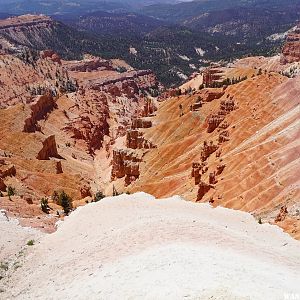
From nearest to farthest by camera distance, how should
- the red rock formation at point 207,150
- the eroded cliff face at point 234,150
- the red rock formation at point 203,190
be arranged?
the eroded cliff face at point 234,150 < the red rock formation at point 203,190 < the red rock formation at point 207,150

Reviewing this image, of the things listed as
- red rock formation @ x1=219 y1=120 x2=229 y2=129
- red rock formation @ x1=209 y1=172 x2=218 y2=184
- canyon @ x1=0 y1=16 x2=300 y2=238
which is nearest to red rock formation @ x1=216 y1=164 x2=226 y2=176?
canyon @ x1=0 y1=16 x2=300 y2=238

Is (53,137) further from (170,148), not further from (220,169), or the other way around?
(220,169)

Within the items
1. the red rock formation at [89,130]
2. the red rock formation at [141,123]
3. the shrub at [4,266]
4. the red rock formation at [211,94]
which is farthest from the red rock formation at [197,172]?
the red rock formation at [89,130]

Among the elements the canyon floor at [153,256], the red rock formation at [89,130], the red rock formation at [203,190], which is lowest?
the red rock formation at [89,130]

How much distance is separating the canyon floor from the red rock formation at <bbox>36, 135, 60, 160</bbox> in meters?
73.4

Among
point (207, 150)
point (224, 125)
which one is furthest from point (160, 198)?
point (224, 125)

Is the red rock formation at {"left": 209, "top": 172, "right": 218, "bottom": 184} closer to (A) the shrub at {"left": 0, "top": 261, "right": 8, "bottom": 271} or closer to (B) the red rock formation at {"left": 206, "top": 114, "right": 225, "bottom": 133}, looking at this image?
(B) the red rock formation at {"left": 206, "top": 114, "right": 225, "bottom": 133}

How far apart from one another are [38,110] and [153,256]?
119265 millimetres

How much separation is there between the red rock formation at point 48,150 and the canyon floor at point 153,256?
241ft

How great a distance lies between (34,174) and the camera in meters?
83.4

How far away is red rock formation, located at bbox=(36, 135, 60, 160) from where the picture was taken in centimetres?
10583

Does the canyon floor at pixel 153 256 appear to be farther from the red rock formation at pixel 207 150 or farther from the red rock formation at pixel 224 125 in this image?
the red rock formation at pixel 224 125

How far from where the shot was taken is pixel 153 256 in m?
22.7

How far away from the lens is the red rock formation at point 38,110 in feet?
406
